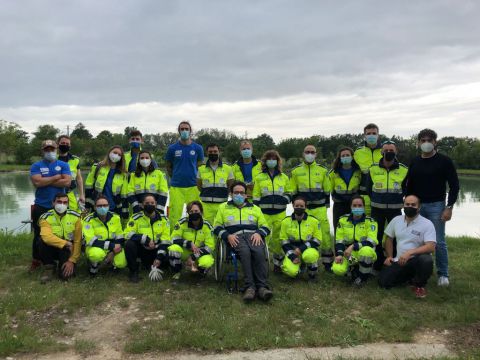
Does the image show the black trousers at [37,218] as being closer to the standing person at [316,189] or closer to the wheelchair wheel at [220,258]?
the wheelchair wheel at [220,258]

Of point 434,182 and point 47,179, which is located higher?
point 47,179

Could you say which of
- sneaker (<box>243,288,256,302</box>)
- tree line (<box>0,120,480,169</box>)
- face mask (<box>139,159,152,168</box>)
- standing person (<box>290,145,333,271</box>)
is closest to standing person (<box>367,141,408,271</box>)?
standing person (<box>290,145,333,271</box>)

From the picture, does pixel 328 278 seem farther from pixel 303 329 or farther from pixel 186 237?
pixel 186 237

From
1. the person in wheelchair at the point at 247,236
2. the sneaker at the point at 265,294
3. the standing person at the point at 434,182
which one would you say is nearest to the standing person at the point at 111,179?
the person in wheelchair at the point at 247,236

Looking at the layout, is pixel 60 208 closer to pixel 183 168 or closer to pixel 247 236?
pixel 183 168

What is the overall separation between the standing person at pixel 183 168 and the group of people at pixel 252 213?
0.02 meters

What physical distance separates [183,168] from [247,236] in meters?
1.77

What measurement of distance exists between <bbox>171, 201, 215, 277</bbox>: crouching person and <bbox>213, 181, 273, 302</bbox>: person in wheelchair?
250 mm

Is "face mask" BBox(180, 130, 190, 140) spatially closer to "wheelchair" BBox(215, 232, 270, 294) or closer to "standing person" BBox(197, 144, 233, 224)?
"standing person" BBox(197, 144, 233, 224)

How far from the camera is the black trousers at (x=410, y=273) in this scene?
16.8ft

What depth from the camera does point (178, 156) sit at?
6.54 m

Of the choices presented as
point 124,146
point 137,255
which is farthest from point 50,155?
point 124,146

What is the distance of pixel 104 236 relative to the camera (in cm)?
578

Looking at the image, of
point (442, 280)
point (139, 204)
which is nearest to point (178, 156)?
point (139, 204)
